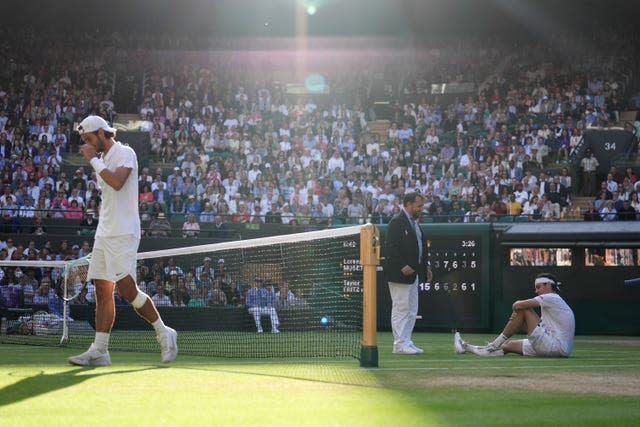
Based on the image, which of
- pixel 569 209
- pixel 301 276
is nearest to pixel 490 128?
pixel 569 209

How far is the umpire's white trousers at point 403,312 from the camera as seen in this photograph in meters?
12.9

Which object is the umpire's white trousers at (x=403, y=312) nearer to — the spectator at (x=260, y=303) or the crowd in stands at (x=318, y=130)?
the spectator at (x=260, y=303)

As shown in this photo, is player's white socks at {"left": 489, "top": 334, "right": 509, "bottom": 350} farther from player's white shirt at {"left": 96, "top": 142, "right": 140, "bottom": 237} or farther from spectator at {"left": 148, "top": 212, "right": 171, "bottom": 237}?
spectator at {"left": 148, "top": 212, "right": 171, "bottom": 237}

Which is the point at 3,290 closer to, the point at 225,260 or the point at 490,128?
the point at 225,260

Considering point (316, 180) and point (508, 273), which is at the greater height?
point (316, 180)

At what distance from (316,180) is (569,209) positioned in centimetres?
775

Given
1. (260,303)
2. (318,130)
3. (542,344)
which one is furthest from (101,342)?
(318,130)

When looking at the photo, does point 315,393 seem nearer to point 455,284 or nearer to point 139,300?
point 139,300

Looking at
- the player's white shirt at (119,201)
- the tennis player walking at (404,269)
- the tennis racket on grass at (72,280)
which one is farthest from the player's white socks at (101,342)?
the tennis racket on grass at (72,280)

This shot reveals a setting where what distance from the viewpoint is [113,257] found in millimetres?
9234

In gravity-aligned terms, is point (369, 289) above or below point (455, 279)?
above

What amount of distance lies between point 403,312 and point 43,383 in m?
6.30

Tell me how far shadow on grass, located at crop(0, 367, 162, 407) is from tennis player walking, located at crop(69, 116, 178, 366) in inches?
17.4

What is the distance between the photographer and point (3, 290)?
62.6ft
